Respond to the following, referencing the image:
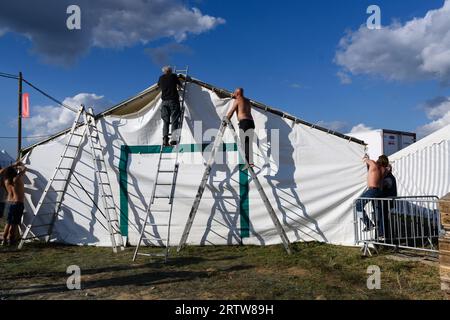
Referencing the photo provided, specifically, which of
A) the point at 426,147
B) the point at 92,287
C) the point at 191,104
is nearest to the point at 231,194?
the point at 191,104

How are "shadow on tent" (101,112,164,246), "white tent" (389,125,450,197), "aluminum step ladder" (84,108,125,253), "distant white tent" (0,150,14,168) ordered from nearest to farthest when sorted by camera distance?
"aluminum step ladder" (84,108,125,253) → "shadow on tent" (101,112,164,246) → "white tent" (389,125,450,197) → "distant white tent" (0,150,14,168)

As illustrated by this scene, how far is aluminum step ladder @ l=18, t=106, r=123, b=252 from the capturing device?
9.19 metres

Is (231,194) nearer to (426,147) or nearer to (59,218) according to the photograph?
(59,218)

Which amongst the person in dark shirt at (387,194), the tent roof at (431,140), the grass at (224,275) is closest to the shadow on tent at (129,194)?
the grass at (224,275)

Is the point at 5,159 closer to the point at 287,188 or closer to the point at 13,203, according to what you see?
the point at 13,203

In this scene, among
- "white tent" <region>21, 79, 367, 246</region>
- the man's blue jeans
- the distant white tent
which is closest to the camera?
the man's blue jeans

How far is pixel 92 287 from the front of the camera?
5.66m

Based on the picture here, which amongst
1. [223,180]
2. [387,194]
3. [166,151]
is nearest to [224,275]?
[223,180]

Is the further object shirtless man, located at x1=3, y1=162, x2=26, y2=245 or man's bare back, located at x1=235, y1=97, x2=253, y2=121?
shirtless man, located at x1=3, y1=162, x2=26, y2=245

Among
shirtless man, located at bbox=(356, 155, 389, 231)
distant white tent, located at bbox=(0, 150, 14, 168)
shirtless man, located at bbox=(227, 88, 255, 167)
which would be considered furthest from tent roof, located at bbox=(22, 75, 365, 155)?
distant white tent, located at bbox=(0, 150, 14, 168)

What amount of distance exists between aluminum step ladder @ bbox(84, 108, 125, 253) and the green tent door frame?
0.58ft

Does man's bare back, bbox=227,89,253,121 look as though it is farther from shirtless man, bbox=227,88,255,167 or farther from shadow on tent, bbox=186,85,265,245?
shadow on tent, bbox=186,85,265,245

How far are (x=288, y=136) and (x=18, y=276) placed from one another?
5.84 metres

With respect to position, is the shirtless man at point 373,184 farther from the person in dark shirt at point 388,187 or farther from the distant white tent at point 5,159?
the distant white tent at point 5,159
